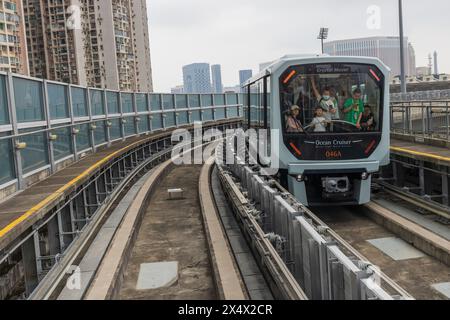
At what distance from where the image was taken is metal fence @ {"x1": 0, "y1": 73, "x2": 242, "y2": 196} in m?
7.51

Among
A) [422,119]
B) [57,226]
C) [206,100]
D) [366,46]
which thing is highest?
[366,46]

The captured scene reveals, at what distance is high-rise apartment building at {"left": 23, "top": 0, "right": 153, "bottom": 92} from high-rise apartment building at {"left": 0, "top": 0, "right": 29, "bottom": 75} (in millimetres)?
12732

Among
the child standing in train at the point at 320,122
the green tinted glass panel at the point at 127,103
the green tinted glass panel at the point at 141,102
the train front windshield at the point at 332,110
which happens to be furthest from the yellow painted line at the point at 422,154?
the green tinted glass panel at the point at 141,102

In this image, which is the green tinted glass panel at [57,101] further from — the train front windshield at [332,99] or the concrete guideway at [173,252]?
the train front windshield at [332,99]

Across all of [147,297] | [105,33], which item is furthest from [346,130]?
[105,33]

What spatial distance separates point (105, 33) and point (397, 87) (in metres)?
67.0

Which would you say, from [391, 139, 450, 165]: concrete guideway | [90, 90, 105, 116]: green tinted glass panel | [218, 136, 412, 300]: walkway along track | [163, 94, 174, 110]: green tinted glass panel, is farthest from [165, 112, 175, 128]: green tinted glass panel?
[218, 136, 412, 300]: walkway along track

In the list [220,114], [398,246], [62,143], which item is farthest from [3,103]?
[220,114]

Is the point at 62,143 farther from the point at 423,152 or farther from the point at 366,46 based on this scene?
the point at 366,46

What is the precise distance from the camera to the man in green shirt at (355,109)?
408 inches

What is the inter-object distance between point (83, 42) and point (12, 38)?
24.8 metres

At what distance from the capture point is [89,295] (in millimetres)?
6266

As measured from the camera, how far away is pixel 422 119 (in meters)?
13.3
